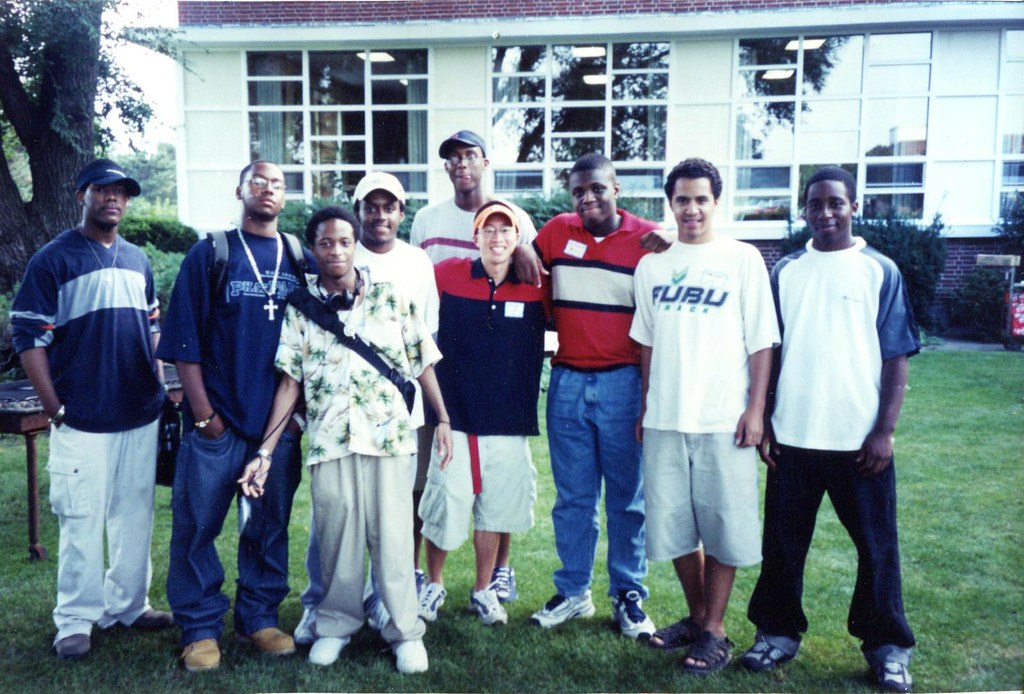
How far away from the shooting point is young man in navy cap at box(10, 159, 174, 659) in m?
3.32

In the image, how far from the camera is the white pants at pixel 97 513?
3361 millimetres

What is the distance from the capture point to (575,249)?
357 centimetres

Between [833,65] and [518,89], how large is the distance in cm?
501

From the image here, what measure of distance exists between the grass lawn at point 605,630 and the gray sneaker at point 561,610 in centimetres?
5

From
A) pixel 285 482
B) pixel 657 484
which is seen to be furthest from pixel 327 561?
pixel 657 484

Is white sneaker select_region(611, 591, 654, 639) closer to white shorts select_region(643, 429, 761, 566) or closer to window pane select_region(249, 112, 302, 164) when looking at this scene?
white shorts select_region(643, 429, 761, 566)

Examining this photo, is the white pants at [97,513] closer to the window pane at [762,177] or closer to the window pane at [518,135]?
the window pane at [518,135]

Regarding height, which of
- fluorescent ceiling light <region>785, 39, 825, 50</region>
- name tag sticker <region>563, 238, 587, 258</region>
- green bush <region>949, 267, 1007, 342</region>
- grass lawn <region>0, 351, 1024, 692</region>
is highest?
fluorescent ceiling light <region>785, 39, 825, 50</region>

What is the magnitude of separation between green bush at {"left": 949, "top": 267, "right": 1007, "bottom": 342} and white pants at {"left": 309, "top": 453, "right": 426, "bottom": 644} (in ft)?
29.5

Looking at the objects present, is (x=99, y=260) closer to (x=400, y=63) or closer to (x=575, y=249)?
(x=575, y=249)

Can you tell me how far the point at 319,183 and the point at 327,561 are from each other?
1120cm

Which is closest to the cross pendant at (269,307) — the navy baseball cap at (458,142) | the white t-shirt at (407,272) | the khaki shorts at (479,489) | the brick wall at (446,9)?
the white t-shirt at (407,272)

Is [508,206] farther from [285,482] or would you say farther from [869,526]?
[869,526]

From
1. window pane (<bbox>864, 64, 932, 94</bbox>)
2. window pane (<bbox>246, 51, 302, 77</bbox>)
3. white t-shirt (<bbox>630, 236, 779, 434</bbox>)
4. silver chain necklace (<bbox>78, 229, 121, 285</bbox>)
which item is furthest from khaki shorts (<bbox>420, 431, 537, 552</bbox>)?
window pane (<bbox>864, 64, 932, 94</bbox>)
